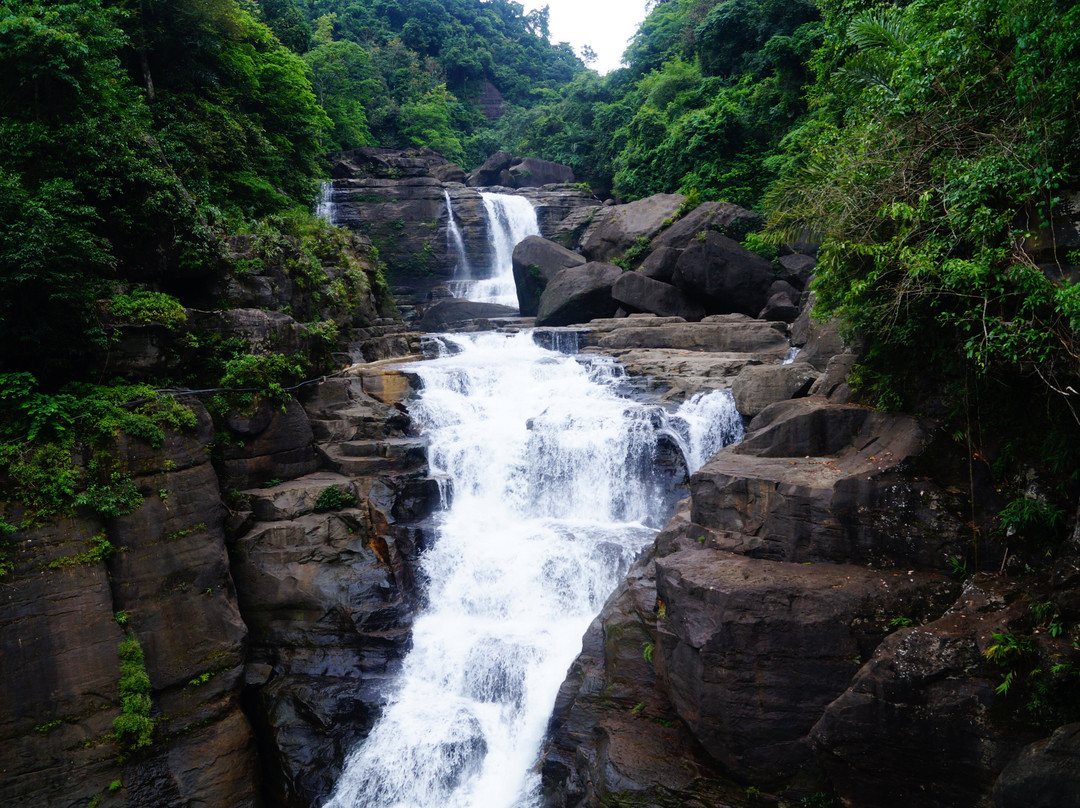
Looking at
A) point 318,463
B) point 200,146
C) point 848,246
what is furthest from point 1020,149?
point 200,146

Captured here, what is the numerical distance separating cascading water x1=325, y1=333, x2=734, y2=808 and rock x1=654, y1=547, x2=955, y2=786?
2.90 meters

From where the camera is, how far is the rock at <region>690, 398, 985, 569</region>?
21.3ft

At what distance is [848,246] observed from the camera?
734cm

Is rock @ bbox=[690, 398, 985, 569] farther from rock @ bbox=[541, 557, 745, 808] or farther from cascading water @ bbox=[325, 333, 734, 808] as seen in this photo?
cascading water @ bbox=[325, 333, 734, 808]

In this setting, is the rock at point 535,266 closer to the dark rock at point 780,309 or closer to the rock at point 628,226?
the rock at point 628,226

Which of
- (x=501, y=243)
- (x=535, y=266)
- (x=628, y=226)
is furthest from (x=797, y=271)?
(x=501, y=243)

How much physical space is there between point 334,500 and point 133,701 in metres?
3.94

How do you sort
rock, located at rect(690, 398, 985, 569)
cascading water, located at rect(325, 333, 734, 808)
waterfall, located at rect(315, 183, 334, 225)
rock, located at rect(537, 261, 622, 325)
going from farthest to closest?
1. waterfall, located at rect(315, 183, 334, 225)
2. rock, located at rect(537, 261, 622, 325)
3. cascading water, located at rect(325, 333, 734, 808)
4. rock, located at rect(690, 398, 985, 569)

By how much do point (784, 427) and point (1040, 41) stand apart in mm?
4819

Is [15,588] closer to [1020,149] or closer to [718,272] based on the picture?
[1020,149]

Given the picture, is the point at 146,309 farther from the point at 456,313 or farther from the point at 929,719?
the point at 456,313

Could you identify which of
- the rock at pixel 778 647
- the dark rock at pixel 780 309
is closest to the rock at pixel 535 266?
the dark rock at pixel 780 309

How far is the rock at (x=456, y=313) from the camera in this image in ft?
76.6

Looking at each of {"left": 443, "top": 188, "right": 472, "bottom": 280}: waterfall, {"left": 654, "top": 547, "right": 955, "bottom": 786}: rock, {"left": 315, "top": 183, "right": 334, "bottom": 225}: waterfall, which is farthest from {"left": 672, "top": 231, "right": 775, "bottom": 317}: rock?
{"left": 315, "top": 183, "right": 334, "bottom": 225}: waterfall
